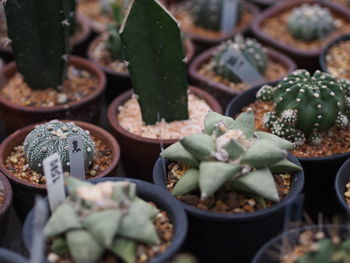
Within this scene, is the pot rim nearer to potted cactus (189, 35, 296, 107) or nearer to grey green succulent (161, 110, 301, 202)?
grey green succulent (161, 110, 301, 202)

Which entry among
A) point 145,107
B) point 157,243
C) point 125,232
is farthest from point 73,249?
point 145,107

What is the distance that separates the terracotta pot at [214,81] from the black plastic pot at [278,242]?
1309 millimetres

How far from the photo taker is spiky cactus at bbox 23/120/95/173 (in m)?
2.32

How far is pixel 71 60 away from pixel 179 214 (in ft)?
5.52

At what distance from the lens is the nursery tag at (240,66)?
3.02 m

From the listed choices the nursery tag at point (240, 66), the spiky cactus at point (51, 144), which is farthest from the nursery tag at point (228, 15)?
the spiky cactus at point (51, 144)

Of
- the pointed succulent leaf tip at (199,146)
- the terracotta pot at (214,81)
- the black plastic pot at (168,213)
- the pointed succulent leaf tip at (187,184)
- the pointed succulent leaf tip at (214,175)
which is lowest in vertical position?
the terracotta pot at (214,81)

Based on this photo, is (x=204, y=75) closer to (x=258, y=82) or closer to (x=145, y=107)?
(x=258, y=82)

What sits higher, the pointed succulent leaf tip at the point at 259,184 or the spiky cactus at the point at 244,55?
the pointed succulent leaf tip at the point at 259,184

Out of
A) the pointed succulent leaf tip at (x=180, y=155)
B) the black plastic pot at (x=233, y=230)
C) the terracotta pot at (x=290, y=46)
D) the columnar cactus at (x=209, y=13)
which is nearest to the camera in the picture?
the black plastic pot at (x=233, y=230)

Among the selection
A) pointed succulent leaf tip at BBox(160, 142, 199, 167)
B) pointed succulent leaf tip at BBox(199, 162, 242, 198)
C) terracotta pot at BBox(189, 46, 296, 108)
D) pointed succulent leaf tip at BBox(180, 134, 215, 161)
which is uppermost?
pointed succulent leaf tip at BBox(180, 134, 215, 161)

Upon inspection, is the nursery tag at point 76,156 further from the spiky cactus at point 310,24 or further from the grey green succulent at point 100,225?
the spiky cactus at point 310,24

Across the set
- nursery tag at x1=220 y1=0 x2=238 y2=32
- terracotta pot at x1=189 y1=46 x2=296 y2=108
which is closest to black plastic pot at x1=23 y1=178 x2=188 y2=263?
terracotta pot at x1=189 y1=46 x2=296 y2=108

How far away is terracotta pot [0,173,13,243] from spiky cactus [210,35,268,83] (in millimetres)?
1447
